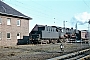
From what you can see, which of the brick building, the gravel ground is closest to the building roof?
the brick building

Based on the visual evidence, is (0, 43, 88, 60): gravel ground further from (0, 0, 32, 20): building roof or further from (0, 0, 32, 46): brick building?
(0, 0, 32, 20): building roof

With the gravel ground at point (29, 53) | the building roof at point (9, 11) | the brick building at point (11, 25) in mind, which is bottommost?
the gravel ground at point (29, 53)

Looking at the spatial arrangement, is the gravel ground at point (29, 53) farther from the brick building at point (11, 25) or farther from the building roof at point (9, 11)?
the building roof at point (9, 11)

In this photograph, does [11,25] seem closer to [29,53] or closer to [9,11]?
[9,11]

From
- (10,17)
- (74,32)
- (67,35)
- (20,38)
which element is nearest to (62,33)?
(67,35)

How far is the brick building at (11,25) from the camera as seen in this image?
32188 millimetres

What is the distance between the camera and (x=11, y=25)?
112 ft

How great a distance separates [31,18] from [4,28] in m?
7.52

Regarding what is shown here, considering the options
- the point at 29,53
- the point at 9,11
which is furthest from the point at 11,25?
the point at 29,53

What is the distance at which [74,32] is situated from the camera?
5941 centimetres

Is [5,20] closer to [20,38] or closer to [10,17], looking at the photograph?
[10,17]

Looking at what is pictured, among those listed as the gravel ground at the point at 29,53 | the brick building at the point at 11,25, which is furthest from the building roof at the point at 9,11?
the gravel ground at the point at 29,53

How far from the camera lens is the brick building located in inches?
1267

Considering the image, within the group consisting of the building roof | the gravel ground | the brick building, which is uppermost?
the building roof
